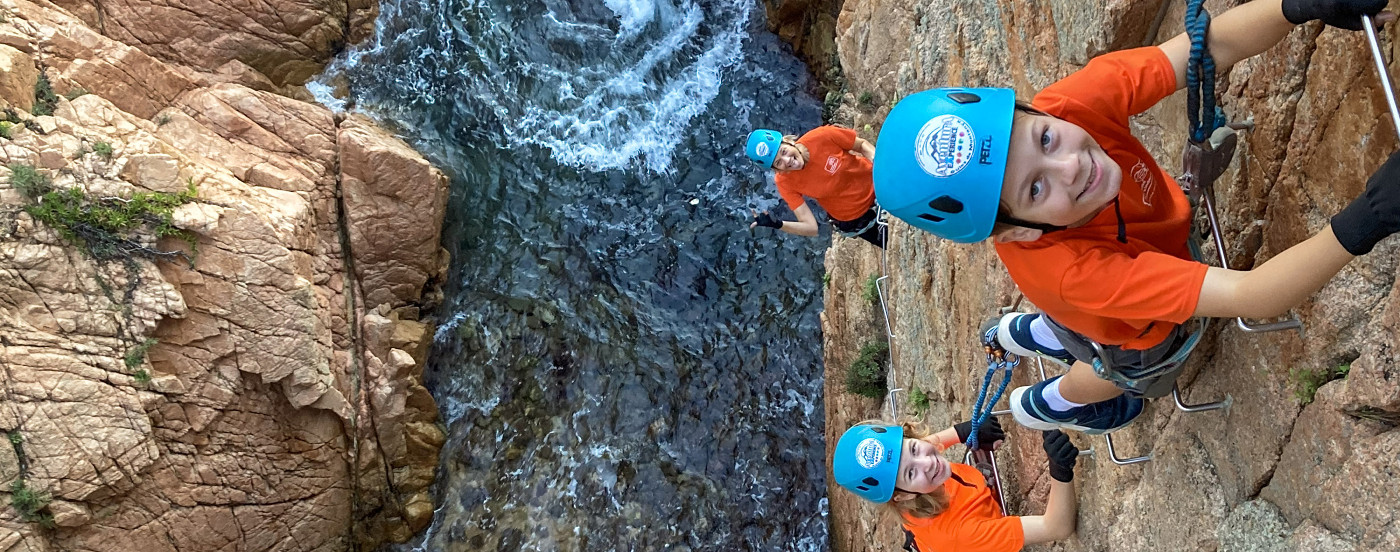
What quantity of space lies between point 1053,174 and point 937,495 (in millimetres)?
2127

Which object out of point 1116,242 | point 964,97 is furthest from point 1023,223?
point 964,97

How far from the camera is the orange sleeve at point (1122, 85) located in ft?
7.96

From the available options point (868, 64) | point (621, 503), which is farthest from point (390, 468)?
point (868, 64)

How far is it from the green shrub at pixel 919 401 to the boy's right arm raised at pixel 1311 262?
3978 millimetres

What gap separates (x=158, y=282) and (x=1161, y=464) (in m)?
7.78

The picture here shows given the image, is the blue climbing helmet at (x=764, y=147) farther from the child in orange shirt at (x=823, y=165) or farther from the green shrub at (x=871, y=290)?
the green shrub at (x=871, y=290)

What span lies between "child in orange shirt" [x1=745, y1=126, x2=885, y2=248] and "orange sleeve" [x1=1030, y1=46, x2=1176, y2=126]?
296 centimetres

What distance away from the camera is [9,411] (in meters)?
6.41

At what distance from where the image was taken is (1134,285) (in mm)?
2064

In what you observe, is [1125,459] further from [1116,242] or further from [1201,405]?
[1116,242]

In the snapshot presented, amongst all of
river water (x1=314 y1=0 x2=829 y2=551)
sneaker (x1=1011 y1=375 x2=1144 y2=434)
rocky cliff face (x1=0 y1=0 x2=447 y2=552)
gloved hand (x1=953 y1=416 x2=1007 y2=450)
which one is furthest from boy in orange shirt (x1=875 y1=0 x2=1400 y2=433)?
rocky cliff face (x1=0 y1=0 x2=447 y2=552)

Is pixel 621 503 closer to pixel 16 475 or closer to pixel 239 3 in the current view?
pixel 16 475

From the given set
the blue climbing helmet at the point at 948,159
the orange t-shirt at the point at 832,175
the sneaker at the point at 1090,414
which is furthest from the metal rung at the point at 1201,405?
the orange t-shirt at the point at 832,175

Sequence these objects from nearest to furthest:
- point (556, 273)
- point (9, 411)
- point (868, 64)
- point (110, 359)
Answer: point (9, 411), point (110, 359), point (868, 64), point (556, 273)
